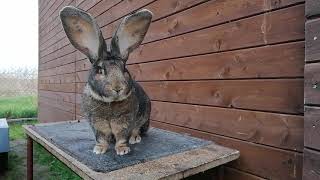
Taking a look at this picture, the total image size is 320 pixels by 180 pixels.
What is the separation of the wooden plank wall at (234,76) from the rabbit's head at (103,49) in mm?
542

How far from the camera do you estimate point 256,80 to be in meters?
1.57

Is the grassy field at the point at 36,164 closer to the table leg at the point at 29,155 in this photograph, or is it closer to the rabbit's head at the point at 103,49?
the table leg at the point at 29,155

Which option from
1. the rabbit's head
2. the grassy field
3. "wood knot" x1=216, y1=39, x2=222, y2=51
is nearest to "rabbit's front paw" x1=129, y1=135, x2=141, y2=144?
the rabbit's head

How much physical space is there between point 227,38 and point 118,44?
2.07 ft

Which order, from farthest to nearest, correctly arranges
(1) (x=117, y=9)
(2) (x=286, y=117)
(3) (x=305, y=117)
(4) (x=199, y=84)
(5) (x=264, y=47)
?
(1) (x=117, y=9), (4) (x=199, y=84), (5) (x=264, y=47), (2) (x=286, y=117), (3) (x=305, y=117)

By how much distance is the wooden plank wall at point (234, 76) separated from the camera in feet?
4.61

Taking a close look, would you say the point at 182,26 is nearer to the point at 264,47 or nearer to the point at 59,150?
the point at 264,47

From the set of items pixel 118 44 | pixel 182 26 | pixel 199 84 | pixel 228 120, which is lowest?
pixel 228 120

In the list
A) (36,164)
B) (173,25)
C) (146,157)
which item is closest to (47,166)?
(36,164)

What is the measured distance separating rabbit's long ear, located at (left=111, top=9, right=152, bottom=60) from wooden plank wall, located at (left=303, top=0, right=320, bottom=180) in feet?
2.25

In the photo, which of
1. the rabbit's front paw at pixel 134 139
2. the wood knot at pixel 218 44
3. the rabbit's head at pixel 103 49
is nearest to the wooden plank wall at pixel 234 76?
the wood knot at pixel 218 44

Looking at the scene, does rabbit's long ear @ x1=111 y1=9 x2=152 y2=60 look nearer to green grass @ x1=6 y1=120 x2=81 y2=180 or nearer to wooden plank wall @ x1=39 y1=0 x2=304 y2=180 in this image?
wooden plank wall @ x1=39 y1=0 x2=304 y2=180

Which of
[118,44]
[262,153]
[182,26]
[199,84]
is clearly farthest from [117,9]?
[262,153]

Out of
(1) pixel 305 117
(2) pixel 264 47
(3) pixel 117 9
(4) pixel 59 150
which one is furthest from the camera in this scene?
(3) pixel 117 9
